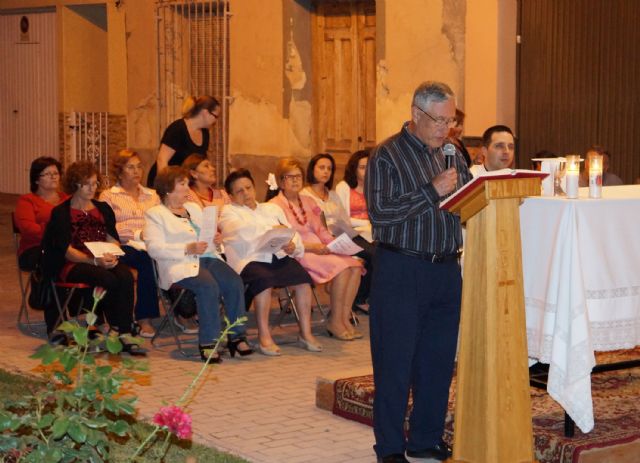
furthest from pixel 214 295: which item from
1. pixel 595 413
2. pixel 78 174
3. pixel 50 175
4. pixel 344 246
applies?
pixel 595 413

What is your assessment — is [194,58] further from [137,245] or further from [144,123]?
[137,245]

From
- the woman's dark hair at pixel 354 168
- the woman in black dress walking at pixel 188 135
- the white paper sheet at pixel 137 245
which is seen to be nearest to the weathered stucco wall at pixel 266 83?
the woman in black dress walking at pixel 188 135

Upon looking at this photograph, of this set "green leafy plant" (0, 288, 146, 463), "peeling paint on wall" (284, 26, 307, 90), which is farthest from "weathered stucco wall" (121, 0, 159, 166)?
"green leafy plant" (0, 288, 146, 463)

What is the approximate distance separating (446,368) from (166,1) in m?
10.9

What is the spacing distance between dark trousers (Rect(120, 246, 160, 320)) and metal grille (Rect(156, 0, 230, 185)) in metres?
6.29

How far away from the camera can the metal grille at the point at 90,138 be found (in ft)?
58.7

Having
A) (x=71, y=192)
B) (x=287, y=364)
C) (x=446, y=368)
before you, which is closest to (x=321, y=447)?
(x=446, y=368)

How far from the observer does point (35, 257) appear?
927cm

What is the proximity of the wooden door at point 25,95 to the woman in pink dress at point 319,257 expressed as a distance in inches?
396

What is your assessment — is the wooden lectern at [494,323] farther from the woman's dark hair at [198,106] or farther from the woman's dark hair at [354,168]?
the woman's dark hair at [198,106]

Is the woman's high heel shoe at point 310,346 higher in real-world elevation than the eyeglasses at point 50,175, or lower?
lower

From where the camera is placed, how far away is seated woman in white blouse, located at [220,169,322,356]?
8.83 meters

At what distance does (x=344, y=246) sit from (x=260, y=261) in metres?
0.73

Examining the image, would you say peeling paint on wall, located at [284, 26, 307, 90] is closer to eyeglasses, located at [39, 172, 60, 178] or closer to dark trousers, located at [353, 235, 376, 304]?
dark trousers, located at [353, 235, 376, 304]
